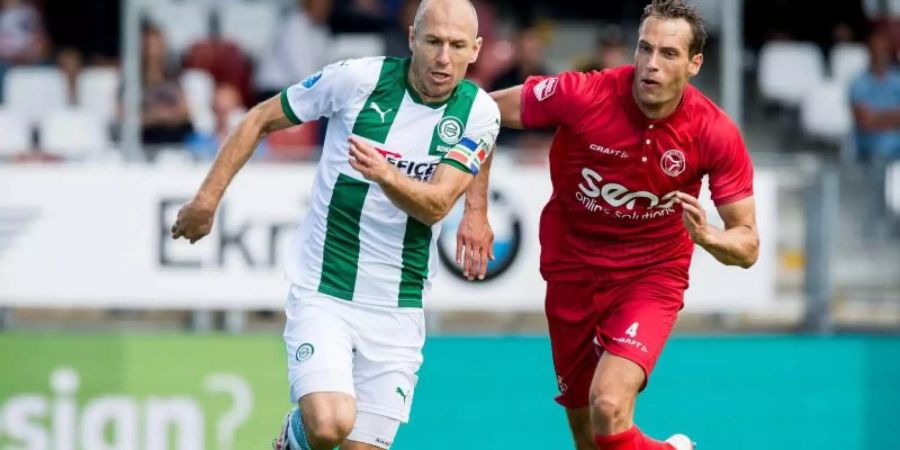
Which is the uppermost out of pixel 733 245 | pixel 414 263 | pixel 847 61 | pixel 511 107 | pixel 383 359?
pixel 847 61

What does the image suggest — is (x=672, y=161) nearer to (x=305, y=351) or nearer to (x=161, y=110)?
(x=305, y=351)

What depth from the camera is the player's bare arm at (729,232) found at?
19.3 ft

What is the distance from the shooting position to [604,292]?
6.72m

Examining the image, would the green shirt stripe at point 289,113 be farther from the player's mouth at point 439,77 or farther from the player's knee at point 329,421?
the player's knee at point 329,421

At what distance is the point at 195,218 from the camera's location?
19.5ft

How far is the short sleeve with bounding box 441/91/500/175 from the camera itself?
6.09 m

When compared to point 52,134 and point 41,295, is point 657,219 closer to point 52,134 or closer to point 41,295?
point 41,295

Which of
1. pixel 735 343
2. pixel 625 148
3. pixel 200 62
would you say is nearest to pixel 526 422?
pixel 735 343

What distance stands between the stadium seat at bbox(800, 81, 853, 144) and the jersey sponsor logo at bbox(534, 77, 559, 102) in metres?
6.07

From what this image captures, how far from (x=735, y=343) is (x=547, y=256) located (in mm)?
2417

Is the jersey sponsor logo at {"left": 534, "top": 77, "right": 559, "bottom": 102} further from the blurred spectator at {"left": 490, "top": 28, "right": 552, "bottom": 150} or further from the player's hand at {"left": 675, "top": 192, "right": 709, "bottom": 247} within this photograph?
the blurred spectator at {"left": 490, "top": 28, "right": 552, "bottom": 150}

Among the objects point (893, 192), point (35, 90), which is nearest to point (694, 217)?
point (893, 192)

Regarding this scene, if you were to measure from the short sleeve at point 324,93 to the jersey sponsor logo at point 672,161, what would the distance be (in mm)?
1290

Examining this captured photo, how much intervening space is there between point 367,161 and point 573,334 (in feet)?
5.35
